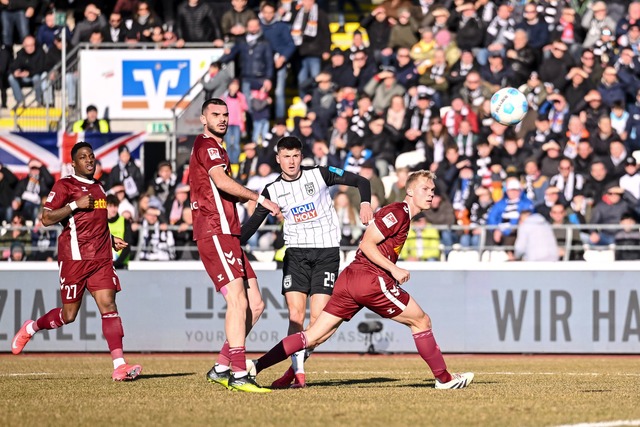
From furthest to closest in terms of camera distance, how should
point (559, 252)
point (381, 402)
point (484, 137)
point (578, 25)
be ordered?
point (578, 25)
point (484, 137)
point (559, 252)
point (381, 402)

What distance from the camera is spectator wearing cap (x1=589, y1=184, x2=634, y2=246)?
1800 centimetres

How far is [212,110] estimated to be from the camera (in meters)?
10.4

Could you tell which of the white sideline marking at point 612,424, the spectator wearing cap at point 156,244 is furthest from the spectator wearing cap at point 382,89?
the white sideline marking at point 612,424

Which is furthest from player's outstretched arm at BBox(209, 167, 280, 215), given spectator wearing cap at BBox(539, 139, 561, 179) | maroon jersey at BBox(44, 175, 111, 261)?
spectator wearing cap at BBox(539, 139, 561, 179)

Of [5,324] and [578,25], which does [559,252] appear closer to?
[578,25]

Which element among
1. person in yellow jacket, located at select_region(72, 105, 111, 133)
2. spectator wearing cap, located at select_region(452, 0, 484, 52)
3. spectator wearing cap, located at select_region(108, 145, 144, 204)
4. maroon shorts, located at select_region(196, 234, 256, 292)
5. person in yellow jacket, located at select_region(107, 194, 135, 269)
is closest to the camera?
maroon shorts, located at select_region(196, 234, 256, 292)

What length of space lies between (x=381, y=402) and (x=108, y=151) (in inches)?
507

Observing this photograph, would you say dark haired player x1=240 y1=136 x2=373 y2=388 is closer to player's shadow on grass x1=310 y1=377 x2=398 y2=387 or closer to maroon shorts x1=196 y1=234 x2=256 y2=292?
maroon shorts x1=196 y1=234 x2=256 y2=292

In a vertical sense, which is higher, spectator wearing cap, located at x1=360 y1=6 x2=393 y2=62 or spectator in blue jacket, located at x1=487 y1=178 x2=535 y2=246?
spectator wearing cap, located at x1=360 y1=6 x2=393 y2=62

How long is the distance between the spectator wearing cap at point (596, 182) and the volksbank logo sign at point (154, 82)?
26.1 feet

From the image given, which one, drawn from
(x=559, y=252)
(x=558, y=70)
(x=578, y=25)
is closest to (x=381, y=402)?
(x=559, y=252)

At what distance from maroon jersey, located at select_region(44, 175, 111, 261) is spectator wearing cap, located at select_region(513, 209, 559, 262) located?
7.85 metres

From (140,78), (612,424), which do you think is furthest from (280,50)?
(612,424)

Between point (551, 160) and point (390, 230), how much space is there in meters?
9.81
